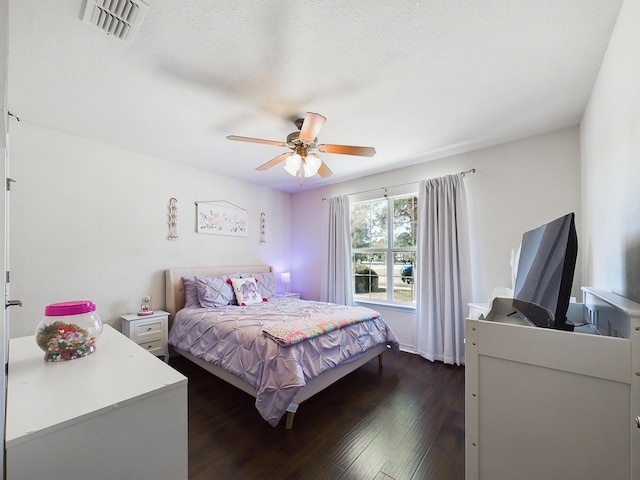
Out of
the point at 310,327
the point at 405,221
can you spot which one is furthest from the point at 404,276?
the point at 310,327

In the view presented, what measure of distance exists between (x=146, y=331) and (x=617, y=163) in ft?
13.1

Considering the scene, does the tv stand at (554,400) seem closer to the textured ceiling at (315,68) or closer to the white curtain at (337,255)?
the textured ceiling at (315,68)

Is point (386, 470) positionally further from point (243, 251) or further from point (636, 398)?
point (243, 251)

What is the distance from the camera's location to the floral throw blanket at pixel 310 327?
2.00 metres

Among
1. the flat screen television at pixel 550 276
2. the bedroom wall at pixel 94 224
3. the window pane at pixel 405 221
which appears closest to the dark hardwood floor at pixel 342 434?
the flat screen television at pixel 550 276

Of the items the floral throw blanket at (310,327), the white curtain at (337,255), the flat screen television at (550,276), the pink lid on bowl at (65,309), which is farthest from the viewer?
the white curtain at (337,255)

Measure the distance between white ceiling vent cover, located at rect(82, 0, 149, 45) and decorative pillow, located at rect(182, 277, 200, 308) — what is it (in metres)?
2.46

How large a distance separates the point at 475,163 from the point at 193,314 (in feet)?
11.7

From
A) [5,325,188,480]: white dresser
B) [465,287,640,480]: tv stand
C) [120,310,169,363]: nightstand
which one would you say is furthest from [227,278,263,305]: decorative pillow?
[465,287,640,480]: tv stand

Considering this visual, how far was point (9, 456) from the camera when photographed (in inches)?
25.1

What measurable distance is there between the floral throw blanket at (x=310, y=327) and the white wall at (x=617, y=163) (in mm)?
1772

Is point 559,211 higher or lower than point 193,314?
higher

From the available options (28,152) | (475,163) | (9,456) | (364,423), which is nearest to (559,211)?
(475,163)

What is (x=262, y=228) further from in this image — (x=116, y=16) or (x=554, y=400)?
(x=554, y=400)
